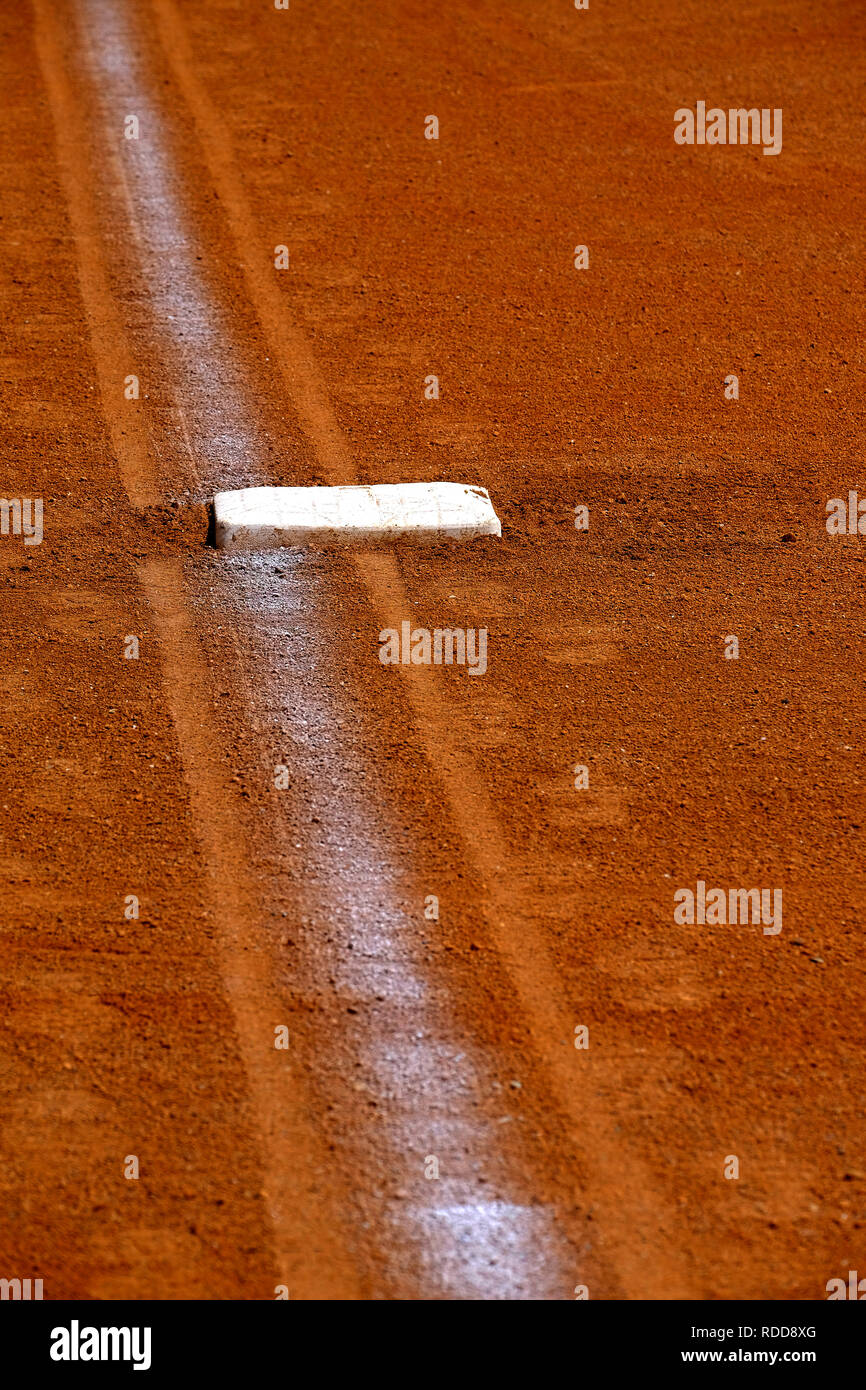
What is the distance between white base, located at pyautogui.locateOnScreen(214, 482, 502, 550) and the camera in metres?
7.46

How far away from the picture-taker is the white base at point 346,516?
746 centimetres

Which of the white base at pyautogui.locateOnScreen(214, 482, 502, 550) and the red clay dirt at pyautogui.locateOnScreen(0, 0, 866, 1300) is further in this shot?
the white base at pyautogui.locateOnScreen(214, 482, 502, 550)

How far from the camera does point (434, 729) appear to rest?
20.7 feet

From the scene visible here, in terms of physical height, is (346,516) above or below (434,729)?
Result: above

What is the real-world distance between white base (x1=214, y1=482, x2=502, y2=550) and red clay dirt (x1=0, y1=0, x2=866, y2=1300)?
0.12 meters

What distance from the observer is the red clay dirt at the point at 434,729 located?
4.43m

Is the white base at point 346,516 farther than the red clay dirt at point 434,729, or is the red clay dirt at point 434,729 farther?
the white base at point 346,516

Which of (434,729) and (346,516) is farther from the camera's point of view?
(346,516)

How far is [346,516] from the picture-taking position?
24.8ft

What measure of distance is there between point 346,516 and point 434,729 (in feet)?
5.55

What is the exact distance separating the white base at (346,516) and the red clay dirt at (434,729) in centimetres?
12

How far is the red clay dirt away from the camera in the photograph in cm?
443
